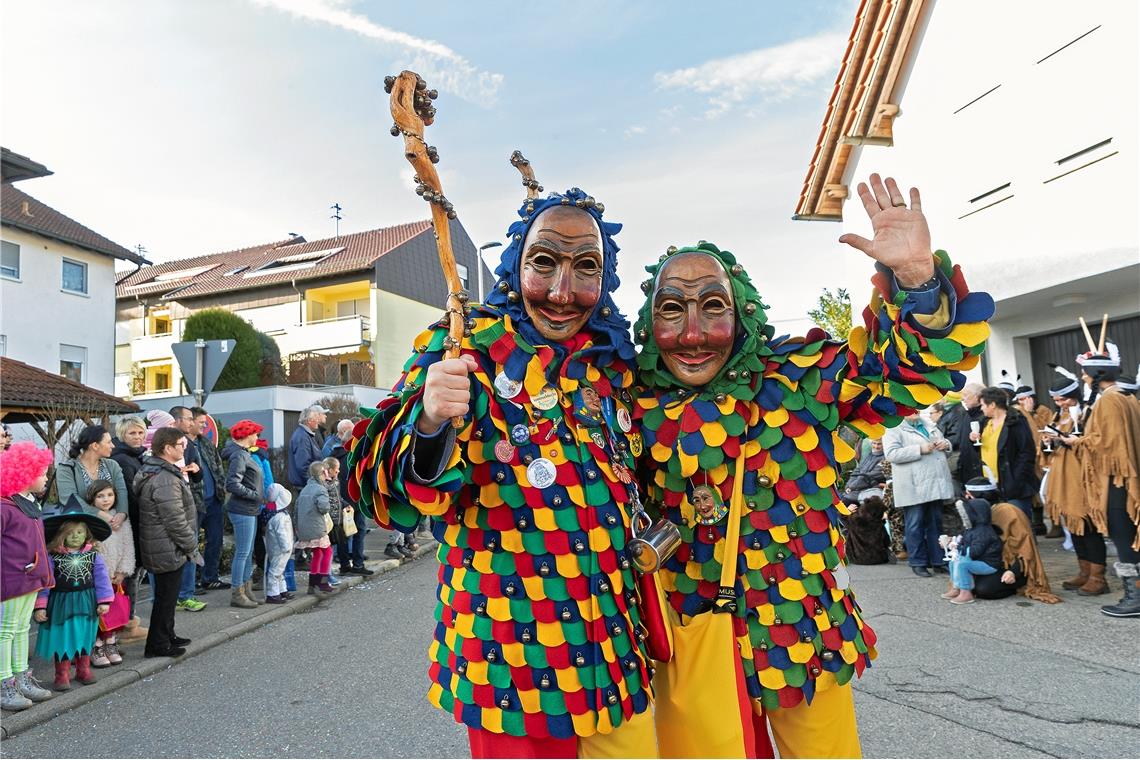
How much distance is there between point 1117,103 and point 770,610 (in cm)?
888

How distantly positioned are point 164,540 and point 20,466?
1117 mm

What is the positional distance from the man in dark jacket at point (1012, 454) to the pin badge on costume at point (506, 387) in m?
6.04

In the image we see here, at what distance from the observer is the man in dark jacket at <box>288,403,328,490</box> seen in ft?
25.1

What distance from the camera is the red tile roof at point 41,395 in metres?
8.16

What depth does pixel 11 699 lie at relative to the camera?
167 inches

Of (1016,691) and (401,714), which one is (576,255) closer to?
(401,714)

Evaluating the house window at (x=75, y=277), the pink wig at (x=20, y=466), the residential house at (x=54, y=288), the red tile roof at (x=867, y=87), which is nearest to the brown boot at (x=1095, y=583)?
the pink wig at (x=20, y=466)

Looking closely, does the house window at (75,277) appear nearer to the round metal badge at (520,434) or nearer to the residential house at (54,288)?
the residential house at (54,288)

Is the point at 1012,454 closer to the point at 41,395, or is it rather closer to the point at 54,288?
the point at 41,395

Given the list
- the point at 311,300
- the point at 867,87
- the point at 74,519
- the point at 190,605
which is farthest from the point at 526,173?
the point at 311,300

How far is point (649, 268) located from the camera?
2398mm

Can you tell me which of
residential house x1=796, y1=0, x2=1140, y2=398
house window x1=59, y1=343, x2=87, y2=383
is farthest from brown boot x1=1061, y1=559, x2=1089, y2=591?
house window x1=59, y1=343, x2=87, y2=383

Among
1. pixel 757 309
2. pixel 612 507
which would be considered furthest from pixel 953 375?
pixel 612 507

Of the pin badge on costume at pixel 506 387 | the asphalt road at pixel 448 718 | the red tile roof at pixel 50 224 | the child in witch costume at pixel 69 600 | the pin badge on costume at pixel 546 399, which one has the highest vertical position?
the red tile roof at pixel 50 224
